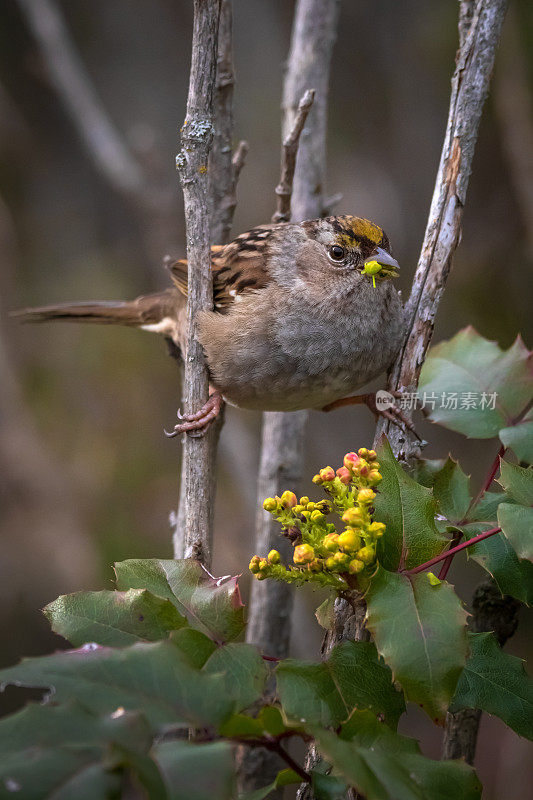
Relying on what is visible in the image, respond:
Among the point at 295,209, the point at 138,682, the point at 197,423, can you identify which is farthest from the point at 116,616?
the point at 295,209

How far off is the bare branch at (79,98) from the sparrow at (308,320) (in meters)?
1.63

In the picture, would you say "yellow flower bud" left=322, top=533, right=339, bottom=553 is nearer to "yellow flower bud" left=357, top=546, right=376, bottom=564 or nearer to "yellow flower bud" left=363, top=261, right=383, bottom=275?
"yellow flower bud" left=357, top=546, right=376, bottom=564

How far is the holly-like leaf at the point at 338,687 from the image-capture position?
1.05 metres

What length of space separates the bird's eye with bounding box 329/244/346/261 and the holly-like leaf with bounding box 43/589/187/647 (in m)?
1.45

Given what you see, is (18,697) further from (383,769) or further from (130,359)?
(383,769)

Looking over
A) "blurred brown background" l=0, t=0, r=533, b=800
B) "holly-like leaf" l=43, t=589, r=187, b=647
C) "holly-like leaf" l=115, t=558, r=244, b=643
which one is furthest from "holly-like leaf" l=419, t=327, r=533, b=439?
"blurred brown background" l=0, t=0, r=533, b=800

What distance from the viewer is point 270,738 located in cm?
97

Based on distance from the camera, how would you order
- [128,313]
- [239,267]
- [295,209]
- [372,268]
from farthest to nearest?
[128,313] < [295,209] < [239,267] < [372,268]

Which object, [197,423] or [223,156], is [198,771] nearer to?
[197,423]

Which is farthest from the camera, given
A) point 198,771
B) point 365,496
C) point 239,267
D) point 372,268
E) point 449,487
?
point 239,267

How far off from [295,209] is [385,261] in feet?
2.49

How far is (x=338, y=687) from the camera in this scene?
110 centimetres

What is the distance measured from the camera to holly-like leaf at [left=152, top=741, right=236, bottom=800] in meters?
0.74

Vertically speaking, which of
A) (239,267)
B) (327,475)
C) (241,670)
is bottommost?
(241,670)
